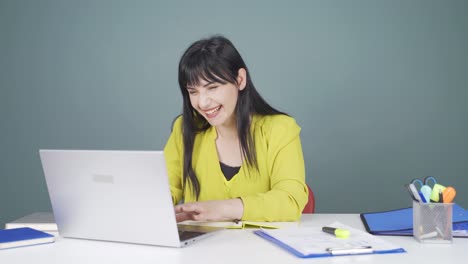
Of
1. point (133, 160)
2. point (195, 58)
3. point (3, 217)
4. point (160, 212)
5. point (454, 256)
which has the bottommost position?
point (3, 217)

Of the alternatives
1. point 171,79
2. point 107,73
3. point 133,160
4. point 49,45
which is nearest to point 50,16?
point 49,45

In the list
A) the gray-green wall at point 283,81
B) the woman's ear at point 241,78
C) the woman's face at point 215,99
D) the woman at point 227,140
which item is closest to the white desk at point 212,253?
the woman at point 227,140

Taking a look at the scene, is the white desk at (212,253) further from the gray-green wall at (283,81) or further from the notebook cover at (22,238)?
the gray-green wall at (283,81)

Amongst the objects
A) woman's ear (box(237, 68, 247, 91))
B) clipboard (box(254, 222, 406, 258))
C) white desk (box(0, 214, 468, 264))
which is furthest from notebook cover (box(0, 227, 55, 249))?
woman's ear (box(237, 68, 247, 91))

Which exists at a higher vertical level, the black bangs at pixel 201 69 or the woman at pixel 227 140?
the black bangs at pixel 201 69

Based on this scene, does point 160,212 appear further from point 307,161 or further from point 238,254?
point 307,161

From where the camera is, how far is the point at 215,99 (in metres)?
2.11

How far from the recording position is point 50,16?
367cm

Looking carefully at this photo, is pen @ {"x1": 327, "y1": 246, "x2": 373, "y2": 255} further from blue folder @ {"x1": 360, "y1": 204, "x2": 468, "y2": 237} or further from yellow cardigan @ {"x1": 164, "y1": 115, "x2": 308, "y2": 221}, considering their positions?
yellow cardigan @ {"x1": 164, "y1": 115, "x2": 308, "y2": 221}

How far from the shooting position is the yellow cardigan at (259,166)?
81.4 inches

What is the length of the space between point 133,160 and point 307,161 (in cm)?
220

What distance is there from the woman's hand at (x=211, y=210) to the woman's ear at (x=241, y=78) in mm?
516

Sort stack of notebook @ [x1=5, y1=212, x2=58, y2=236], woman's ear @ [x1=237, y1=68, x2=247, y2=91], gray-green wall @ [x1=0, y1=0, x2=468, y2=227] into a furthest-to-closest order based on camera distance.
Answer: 1. gray-green wall @ [x1=0, y1=0, x2=468, y2=227]
2. woman's ear @ [x1=237, y1=68, x2=247, y2=91]
3. stack of notebook @ [x1=5, y1=212, x2=58, y2=236]

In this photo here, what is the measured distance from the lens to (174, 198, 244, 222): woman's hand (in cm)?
181
